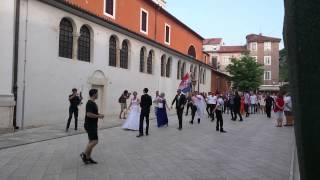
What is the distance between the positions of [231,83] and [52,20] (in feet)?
179

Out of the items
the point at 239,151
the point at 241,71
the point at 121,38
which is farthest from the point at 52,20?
the point at 241,71

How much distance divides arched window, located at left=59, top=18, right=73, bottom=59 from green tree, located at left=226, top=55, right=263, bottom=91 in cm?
4777

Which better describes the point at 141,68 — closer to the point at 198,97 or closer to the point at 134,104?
the point at 198,97

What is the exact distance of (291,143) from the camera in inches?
560

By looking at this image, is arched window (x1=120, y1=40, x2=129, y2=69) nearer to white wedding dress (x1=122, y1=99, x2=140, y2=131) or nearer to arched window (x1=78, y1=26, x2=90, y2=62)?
arched window (x1=78, y1=26, x2=90, y2=62)

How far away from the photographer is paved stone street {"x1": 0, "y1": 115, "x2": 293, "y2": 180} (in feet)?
27.7

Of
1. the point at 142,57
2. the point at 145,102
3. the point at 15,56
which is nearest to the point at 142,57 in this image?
the point at 142,57

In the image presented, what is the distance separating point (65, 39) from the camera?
21.3 metres

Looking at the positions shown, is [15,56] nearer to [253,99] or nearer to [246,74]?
[253,99]

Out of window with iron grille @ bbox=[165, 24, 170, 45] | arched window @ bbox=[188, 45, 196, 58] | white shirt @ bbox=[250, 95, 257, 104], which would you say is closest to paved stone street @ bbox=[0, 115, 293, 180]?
white shirt @ bbox=[250, 95, 257, 104]

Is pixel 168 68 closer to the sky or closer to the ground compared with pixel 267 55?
closer to the ground

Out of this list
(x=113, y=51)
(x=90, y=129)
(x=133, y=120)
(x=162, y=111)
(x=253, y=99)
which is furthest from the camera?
(x=253, y=99)

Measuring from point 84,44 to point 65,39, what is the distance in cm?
209

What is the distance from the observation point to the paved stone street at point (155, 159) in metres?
8.43
